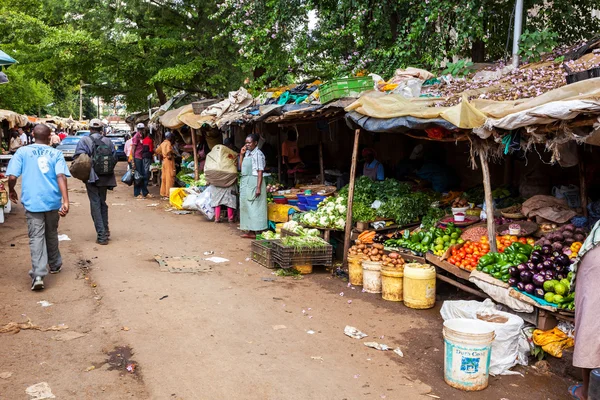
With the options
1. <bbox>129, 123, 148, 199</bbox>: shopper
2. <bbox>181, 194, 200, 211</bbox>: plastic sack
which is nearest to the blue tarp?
<bbox>181, 194, 200, 211</bbox>: plastic sack

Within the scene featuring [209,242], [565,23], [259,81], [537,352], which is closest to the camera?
[537,352]

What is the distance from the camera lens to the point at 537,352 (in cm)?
530

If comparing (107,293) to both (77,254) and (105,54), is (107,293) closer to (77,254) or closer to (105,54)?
(77,254)

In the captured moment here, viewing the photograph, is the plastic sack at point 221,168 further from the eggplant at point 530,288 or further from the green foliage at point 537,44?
the eggplant at point 530,288

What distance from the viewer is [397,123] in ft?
23.6

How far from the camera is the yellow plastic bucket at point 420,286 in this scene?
6734 mm

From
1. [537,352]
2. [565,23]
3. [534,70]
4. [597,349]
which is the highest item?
[565,23]

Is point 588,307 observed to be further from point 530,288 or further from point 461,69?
point 461,69

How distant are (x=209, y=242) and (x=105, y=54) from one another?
1260 centimetres

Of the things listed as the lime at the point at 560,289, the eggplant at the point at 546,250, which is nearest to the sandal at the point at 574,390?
the lime at the point at 560,289

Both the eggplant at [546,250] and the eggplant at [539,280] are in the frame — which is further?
the eggplant at [546,250]

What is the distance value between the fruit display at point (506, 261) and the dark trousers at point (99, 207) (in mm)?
6470

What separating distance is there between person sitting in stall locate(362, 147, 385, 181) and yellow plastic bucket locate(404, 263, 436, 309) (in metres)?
4.07

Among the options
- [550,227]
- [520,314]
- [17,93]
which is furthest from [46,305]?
[17,93]
